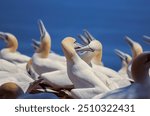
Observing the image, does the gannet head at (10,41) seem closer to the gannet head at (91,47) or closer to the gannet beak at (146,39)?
the gannet head at (91,47)

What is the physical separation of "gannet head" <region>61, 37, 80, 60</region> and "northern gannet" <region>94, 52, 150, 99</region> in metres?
0.33

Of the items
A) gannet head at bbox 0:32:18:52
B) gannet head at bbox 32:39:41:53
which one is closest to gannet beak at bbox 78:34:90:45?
gannet head at bbox 32:39:41:53

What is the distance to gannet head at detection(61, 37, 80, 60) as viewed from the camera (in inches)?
112

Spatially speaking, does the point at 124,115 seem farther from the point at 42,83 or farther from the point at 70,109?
the point at 42,83

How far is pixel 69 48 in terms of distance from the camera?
9.41 feet

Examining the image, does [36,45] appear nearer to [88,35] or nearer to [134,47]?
[88,35]

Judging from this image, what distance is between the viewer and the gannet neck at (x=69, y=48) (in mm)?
2848

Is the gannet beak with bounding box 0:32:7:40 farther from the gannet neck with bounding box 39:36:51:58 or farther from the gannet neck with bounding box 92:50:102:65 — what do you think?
the gannet neck with bounding box 92:50:102:65

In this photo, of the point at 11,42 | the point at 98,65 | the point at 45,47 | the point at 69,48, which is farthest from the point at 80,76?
the point at 11,42

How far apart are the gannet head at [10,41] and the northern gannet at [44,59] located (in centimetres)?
13

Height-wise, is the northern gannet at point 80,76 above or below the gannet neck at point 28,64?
below

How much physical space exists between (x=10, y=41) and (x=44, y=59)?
22cm

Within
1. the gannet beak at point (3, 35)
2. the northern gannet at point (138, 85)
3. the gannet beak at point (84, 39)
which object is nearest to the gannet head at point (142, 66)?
the northern gannet at point (138, 85)

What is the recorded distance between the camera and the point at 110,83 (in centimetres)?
Result: 280
